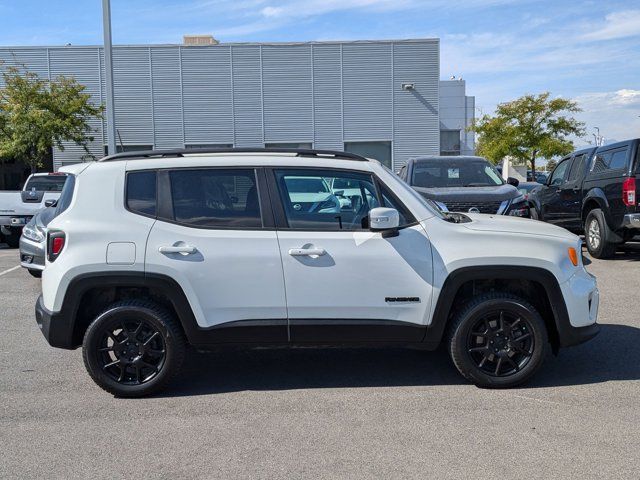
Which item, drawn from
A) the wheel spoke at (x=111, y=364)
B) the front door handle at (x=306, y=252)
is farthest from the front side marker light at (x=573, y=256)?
the wheel spoke at (x=111, y=364)

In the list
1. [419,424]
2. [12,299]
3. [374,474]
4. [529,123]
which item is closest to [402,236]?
[419,424]

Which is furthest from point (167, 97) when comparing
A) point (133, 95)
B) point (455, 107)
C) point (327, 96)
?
point (455, 107)

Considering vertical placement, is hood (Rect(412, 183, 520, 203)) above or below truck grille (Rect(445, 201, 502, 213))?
above

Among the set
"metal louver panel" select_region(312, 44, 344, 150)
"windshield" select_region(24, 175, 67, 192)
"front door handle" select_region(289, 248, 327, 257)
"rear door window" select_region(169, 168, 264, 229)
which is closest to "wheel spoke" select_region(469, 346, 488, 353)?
"front door handle" select_region(289, 248, 327, 257)

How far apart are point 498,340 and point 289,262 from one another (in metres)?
1.68

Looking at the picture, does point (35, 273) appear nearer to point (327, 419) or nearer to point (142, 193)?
point (142, 193)

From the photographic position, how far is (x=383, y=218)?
4688 mm

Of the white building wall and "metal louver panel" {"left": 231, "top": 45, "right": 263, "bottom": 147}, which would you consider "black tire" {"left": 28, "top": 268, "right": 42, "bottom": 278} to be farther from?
the white building wall

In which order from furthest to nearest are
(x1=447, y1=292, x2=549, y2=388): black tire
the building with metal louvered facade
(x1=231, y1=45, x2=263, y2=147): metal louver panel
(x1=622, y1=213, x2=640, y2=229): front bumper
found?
(x1=231, y1=45, x2=263, y2=147): metal louver panel
the building with metal louvered facade
(x1=622, y1=213, x2=640, y2=229): front bumper
(x1=447, y1=292, x2=549, y2=388): black tire

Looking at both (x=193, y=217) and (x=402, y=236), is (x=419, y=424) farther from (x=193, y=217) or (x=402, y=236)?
(x=193, y=217)

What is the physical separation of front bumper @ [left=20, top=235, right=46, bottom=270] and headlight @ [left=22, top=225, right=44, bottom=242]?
0.05 m

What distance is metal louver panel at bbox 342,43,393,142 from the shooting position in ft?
93.8

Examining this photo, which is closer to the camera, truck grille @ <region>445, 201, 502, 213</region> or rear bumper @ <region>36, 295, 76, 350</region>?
rear bumper @ <region>36, 295, 76, 350</region>

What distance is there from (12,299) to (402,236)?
6369mm
